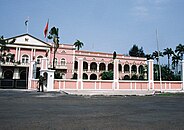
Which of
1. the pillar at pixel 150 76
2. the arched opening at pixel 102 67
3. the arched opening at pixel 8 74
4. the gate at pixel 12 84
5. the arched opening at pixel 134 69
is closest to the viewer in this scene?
the gate at pixel 12 84

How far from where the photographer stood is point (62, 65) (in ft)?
157

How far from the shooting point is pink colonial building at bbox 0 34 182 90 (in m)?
23.4

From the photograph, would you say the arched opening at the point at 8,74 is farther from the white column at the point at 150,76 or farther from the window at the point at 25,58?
the white column at the point at 150,76

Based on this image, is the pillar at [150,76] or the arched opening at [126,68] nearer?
the pillar at [150,76]

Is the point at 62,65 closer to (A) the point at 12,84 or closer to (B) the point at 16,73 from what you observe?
(B) the point at 16,73

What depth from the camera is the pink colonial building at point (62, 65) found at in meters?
23.4

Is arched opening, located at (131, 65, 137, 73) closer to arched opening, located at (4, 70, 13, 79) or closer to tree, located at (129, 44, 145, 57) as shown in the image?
arched opening, located at (4, 70, 13, 79)

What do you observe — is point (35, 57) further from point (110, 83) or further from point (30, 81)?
point (110, 83)

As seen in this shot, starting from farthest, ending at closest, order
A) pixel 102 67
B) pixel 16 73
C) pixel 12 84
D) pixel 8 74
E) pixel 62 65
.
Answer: pixel 102 67 → pixel 62 65 → pixel 8 74 → pixel 16 73 → pixel 12 84

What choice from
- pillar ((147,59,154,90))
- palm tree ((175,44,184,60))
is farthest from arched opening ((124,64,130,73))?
pillar ((147,59,154,90))

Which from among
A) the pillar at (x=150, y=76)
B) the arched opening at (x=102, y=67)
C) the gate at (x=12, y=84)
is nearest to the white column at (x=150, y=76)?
the pillar at (x=150, y=76)

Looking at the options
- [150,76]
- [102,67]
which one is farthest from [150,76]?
[102,67]

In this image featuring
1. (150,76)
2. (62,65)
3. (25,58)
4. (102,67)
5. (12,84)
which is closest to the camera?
(12,84)

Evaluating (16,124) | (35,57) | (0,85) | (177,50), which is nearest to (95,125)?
(16,124)
